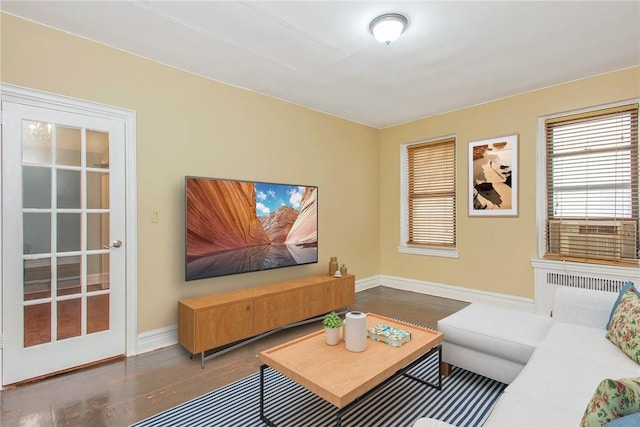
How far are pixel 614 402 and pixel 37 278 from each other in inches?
130

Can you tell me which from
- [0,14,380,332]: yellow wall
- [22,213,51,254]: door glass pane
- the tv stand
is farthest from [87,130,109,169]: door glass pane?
the tv stand

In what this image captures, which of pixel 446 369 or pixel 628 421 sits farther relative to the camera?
pixel 446 369

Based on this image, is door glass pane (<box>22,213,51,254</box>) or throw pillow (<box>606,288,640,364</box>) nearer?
throw pillow (<box>606,288,640,364</box>)

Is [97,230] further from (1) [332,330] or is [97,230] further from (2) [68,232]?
(1) [332,330]

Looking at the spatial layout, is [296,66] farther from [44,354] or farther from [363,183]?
[44,354]

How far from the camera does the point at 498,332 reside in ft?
7.27

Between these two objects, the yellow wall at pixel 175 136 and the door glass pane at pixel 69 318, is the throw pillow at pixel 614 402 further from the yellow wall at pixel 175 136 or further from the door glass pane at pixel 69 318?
the door glass pane at pixel 69 318

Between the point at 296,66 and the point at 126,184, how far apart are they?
1892 millimetres

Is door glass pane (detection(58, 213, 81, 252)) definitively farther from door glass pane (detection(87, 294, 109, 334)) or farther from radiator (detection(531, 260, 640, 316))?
radiator (detection(531, 260, 640, 316))

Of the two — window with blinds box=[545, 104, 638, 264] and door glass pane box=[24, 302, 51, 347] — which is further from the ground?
window with blinds box=[545, 104, 638, 264]

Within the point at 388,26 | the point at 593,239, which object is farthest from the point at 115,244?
the point at 593,239

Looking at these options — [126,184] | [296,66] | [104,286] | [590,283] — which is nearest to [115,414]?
[104,286]

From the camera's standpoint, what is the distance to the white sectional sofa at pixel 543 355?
Result: 135 cm

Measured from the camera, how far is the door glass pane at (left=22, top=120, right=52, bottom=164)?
2374 millimetres
